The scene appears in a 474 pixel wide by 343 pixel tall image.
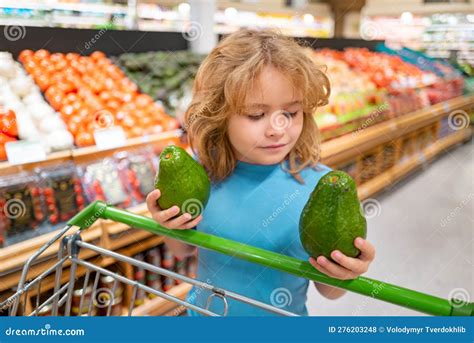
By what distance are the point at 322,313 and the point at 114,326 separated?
179 centimetres

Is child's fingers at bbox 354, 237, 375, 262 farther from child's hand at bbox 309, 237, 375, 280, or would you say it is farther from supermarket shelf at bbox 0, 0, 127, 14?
supermarket shelf at bbox 0, 0, 127, 14

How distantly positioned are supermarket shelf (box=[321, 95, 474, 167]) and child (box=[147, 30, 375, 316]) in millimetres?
2107

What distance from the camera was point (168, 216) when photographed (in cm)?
89

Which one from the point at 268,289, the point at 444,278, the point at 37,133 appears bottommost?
the point at 444,278

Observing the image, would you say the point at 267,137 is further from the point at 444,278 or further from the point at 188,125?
the point at 444,278

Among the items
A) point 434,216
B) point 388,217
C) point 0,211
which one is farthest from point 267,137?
point 434,216

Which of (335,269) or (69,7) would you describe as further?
(69,7)

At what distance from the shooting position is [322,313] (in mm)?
2457

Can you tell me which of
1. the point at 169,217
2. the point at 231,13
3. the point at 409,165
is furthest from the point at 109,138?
the point at 231,13

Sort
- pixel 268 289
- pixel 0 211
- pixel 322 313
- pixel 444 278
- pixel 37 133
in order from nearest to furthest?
pixel 268 289, pixel 0 211, pixel 37 133, pixel 322 313, pixel 444 278

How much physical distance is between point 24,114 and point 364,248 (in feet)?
6.81

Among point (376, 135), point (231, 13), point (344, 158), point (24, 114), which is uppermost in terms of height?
point (231, 13)

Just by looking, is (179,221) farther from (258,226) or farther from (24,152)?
(24,152)

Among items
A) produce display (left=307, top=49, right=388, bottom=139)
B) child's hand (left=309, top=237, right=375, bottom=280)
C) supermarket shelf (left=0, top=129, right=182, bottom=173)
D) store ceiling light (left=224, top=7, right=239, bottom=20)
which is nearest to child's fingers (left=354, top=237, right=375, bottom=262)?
child's hand (left=309, top=237, right=375, bottom=280)
